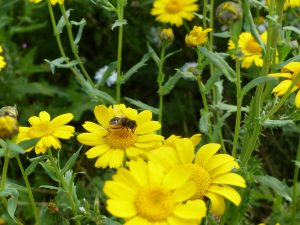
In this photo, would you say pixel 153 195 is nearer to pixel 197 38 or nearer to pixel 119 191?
pixel 119 191

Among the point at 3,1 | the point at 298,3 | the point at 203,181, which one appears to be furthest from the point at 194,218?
the point at 3,1

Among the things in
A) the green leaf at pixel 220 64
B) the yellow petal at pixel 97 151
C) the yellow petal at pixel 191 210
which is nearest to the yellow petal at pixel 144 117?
the yellow petal at pixel 97 151

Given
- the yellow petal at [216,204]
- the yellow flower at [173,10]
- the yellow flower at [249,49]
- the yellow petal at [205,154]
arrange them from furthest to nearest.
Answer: the yellow flower at [173,10] < the yellow flower at [249,49] < the yellow petal at [205,154] < the yellow petal at [216,204]

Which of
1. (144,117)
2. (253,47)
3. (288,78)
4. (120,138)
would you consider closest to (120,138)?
(120,138)

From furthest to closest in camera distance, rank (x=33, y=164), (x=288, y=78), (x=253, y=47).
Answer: (x=253, y=47), (x=288, y=78), (x=33, y=164)

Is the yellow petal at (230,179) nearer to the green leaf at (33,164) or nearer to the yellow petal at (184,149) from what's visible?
the yellow petal at (184,149)

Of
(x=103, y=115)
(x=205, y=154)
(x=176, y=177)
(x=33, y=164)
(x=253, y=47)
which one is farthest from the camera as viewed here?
(x=253, y=47)

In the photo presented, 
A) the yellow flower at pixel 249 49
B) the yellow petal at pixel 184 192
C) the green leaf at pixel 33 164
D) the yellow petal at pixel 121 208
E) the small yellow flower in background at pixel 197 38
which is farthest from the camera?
the yellow flower at pixel 249 49
